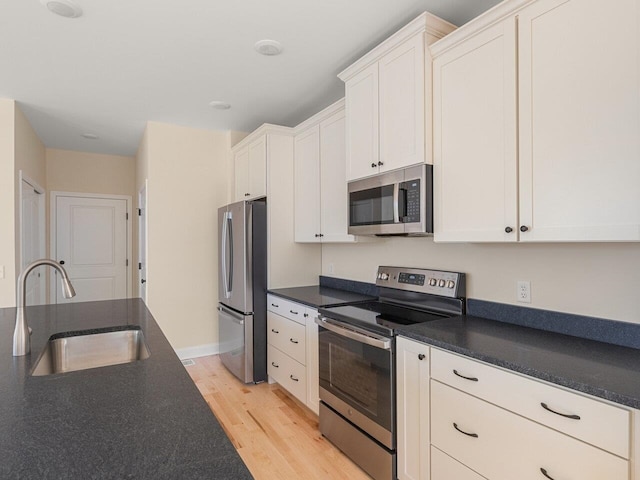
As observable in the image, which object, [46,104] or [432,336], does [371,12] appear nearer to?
[432,336]

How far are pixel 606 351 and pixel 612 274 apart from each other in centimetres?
34

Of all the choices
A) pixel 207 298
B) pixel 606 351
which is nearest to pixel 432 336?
pixel 606 351

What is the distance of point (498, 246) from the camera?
208 cm

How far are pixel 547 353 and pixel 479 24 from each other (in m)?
1.49

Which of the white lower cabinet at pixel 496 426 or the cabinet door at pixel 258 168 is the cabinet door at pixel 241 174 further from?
the white lower cabinet at pixel 496 426

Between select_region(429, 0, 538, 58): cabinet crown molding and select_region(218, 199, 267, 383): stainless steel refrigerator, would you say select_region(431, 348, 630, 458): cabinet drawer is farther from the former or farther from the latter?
select_region(218, 199, 267, 383): stainless steel refrigerator

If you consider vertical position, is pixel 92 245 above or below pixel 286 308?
above

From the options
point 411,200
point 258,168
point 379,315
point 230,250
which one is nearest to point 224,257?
point 230,250

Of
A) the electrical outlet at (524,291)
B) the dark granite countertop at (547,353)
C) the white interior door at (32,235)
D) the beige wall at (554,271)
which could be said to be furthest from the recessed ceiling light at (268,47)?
the white interior door at (32,235)

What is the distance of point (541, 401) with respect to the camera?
1303 mm

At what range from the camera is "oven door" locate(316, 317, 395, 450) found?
1915 millimetres

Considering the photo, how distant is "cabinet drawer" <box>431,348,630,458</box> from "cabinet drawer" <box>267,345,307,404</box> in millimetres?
1377

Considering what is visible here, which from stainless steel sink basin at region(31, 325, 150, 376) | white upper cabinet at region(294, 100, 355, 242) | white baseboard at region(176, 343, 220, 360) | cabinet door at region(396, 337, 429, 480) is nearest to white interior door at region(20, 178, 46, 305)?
white baseboard at region(176, 343, 220, 360)

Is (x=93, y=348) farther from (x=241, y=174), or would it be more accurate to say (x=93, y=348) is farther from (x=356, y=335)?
(x=241, y=174)
